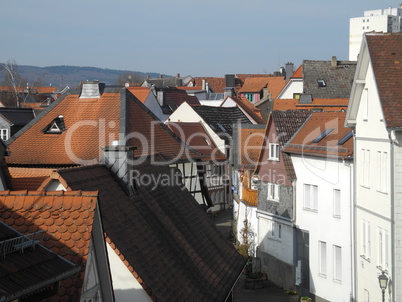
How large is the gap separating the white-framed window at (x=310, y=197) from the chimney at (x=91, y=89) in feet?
29.6

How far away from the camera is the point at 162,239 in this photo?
49.3 ft

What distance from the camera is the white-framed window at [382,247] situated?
21.6 meters

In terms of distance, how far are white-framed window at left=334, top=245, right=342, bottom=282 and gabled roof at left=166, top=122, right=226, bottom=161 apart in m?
23.3

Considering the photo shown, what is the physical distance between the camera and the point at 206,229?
18453 mm

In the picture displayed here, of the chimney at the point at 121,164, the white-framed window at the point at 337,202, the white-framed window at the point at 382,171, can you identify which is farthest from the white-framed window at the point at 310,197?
the chimney at the point at 121,164

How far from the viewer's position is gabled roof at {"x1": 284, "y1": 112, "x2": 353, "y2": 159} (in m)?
26.5

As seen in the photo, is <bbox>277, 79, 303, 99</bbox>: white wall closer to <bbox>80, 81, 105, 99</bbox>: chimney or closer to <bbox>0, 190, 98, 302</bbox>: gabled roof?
<bbox>80, 81, 105, 99</bbox>: chimney

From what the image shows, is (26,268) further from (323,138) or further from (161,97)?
(161,97)

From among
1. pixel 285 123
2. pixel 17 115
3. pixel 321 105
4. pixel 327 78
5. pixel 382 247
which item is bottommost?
pixel 382 247

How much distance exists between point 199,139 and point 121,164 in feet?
119

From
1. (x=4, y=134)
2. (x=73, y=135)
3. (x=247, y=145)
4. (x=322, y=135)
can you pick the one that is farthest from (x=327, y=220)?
(x=4, y=134)

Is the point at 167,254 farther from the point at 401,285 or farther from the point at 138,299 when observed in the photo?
the point at 401,285

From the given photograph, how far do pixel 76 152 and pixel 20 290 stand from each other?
21.8m

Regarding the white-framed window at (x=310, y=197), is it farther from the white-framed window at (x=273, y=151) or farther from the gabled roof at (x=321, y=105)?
the gabled roof at (x=321, y=105)
